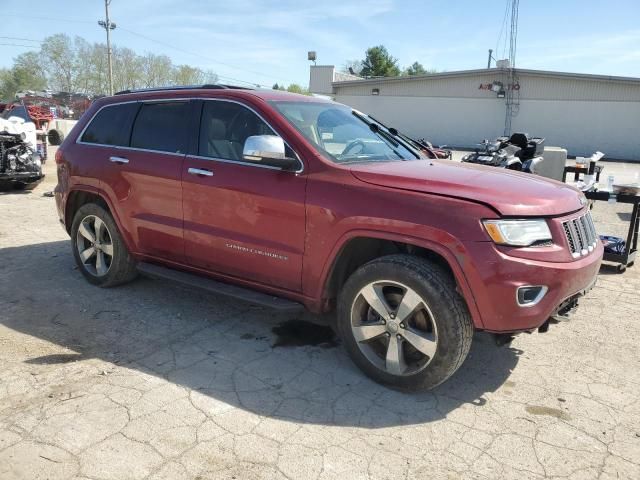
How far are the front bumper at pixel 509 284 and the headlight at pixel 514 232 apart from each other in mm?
69

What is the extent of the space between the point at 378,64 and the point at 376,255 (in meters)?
67.3

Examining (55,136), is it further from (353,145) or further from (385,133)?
(353,145)

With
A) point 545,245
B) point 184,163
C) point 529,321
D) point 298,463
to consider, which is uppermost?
point 184,163

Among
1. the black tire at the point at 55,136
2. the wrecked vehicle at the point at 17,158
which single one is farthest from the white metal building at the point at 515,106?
the wrecked vehicle at the point at 17,158

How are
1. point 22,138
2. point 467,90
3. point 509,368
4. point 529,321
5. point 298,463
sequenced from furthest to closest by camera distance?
point 467,90, point 22,138, point 509,368, point 529,321, point 298,463

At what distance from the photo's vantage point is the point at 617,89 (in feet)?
92.7

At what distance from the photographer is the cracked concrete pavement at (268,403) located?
266 cm

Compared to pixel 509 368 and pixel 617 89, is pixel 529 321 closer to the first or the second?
pixel 509 368

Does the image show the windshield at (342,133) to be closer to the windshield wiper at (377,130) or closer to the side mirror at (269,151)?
the windshield wiper at (377,130)

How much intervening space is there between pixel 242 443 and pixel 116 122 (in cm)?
343

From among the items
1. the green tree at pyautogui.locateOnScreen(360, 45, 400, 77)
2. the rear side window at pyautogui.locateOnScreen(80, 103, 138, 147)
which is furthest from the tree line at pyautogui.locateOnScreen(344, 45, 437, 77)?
the rear side window at pyautogui.locateOnScreen(80, 103, 138, 147)

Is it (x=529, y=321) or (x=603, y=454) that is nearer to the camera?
(x=603, y=454)

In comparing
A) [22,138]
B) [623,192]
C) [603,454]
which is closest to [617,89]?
[623,192]

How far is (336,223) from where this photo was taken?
342 cm
